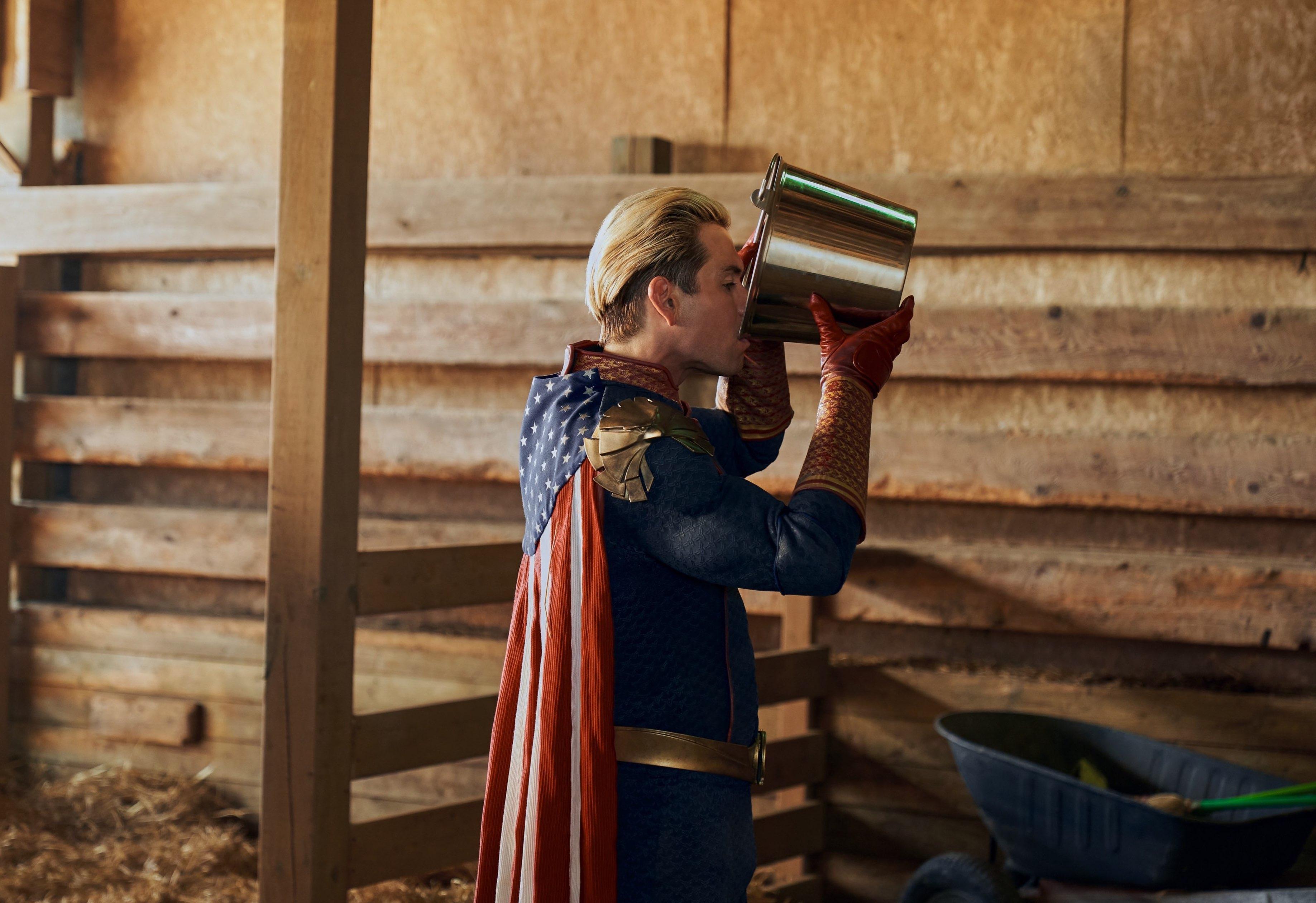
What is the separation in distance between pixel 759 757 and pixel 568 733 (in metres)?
0.27

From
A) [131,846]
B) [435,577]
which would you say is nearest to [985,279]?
[435,577]

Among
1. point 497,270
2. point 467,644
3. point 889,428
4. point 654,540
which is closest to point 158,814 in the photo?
point 467,644

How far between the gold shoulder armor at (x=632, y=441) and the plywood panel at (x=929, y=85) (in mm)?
2192

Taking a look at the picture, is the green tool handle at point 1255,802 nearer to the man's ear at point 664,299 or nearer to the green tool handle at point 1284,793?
the green tool handle at point 1284,793

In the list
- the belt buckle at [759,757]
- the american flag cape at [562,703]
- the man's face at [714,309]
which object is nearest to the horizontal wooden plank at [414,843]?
the american flag cape at [562,703]

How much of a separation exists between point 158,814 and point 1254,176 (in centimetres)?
386

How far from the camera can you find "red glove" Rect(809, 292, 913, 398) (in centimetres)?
157

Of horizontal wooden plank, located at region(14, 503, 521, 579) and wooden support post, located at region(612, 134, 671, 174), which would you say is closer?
wooden support post, located at region(612, 134, 671, 174)

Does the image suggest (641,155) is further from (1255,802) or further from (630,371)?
(1255,802)

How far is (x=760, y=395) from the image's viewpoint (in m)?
1.85

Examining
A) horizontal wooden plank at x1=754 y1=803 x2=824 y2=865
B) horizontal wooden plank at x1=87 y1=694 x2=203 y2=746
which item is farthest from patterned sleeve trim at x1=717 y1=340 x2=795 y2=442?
horizontal wooden plank at x1=87 y1=694 x2=203 y2=746

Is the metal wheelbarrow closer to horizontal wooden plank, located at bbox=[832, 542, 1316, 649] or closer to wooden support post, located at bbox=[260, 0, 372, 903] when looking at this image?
horizontal wooden plank, located at bbox=[832, 542, 1316, 649]

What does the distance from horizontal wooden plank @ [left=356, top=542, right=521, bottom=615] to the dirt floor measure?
3.01ft

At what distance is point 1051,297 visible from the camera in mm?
3438
